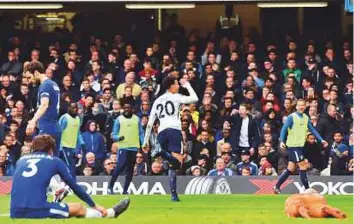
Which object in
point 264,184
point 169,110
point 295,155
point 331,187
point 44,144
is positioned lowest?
point 331,187

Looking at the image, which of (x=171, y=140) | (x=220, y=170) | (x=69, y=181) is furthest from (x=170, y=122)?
(x=69, y=181)

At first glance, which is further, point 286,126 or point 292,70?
point 292,70

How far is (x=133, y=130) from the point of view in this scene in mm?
24375

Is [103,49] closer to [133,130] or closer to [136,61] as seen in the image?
[136,61]

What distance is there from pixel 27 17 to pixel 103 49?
4.21m

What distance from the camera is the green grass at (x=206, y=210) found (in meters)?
17.2

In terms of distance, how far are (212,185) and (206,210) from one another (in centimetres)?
602

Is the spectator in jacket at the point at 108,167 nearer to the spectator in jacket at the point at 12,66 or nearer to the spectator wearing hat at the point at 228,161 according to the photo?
the spectator wearing hat at the point at 228,161

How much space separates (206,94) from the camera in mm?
28766

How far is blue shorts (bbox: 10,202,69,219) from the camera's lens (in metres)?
16.1

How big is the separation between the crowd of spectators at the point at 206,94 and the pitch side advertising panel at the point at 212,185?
0.36m

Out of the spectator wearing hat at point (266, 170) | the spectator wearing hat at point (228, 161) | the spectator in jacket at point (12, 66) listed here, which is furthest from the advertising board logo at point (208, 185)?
the spectator in jacket at point (12, 66)

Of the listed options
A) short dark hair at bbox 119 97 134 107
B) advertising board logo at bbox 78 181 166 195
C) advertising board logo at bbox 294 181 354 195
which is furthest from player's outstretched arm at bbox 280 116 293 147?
short dark hair at bbox 119 97 134 107

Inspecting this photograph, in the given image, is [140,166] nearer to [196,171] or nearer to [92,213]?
[196,171]
